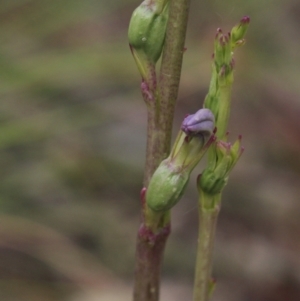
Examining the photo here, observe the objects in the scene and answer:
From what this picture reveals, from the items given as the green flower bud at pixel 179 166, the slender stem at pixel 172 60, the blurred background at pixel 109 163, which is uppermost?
the blurred background at pixel 109 163

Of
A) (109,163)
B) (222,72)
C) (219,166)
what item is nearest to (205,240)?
(219,166)

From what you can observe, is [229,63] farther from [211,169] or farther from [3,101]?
[3,101]

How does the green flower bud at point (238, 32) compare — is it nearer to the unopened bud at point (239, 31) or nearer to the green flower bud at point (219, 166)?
the unopened bud at point (239, 31)

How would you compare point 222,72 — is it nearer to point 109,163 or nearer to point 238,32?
point 238,32

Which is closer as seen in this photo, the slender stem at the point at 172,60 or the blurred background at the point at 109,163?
the slender stem at the point at 172,60

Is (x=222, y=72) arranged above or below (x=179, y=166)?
above

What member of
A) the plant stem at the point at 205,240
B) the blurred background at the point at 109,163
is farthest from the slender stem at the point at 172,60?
the blurred background at the point at 109,163
